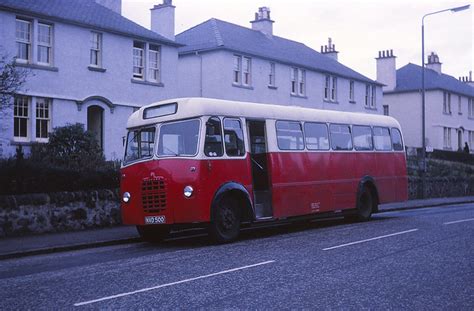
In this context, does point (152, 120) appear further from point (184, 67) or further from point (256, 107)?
point (184, 67)

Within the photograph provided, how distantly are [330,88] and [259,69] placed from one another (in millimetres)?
8628

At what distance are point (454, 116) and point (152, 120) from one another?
51.8 meters

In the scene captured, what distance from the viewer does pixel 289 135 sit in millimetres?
15766

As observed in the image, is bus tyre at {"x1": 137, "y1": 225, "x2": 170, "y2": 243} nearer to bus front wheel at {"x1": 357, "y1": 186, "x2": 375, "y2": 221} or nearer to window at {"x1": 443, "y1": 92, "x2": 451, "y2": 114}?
bus front wheel at {"x1": 357, "y1": 186, "x2": 375, "y2": 221}

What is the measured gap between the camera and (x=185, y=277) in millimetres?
9117

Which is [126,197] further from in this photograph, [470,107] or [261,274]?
[470,107]

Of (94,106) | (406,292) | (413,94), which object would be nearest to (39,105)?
(94,106)

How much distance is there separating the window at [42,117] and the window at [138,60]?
5445 millimetres

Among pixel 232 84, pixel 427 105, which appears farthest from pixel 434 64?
pixel 232 84

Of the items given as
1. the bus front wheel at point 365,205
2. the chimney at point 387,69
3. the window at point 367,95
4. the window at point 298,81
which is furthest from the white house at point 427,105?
the bus front wheel at point 365,205

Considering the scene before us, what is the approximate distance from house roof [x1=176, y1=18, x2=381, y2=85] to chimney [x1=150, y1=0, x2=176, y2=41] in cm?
125

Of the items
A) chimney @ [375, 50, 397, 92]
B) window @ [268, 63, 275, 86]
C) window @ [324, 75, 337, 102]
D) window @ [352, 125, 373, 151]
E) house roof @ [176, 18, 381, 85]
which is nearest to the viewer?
window @ [352, 125, 373, 151]

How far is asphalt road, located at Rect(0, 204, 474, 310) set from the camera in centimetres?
745

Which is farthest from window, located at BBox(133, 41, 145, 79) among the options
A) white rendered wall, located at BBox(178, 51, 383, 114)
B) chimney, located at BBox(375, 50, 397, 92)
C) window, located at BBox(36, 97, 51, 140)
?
chimney, located at BBox(375, 50, 397, 92)
